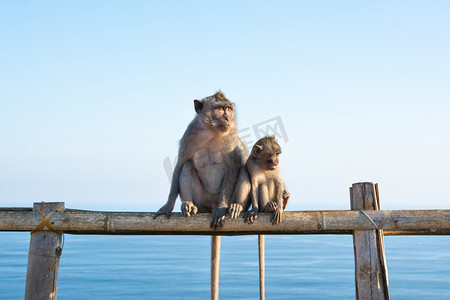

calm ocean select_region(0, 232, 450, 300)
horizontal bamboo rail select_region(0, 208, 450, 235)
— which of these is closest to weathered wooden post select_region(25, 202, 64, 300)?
horizontal bamboo rail select_region(0, 208, 450, 235)

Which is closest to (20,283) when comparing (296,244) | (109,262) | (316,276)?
Result: (109,262)

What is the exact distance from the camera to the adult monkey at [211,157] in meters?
7.17

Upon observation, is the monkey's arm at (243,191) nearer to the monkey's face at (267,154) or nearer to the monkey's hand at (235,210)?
the monkey's hand at (235,210)

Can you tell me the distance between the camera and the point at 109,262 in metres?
26.9

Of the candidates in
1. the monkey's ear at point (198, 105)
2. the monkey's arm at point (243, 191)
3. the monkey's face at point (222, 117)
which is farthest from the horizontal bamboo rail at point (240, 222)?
the monkey's ear at point (198, 105)

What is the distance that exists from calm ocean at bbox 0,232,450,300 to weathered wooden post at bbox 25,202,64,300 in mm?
14105

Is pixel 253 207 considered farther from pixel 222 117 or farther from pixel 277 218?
pixel 222 117

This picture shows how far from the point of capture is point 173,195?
22.8 ft

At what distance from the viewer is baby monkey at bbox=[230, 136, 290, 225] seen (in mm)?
6574

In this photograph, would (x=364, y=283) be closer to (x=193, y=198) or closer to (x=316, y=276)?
(x=193, y=198)

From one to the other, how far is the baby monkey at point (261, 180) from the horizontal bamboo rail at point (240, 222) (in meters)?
0.48

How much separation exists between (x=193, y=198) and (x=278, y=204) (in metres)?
1.43

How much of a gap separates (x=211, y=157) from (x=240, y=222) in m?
1.51

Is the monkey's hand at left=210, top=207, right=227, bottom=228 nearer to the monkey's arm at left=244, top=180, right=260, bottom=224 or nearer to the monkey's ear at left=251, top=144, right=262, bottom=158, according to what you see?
the monkey's arm at left=244, top=180, right=260, bottom=224
